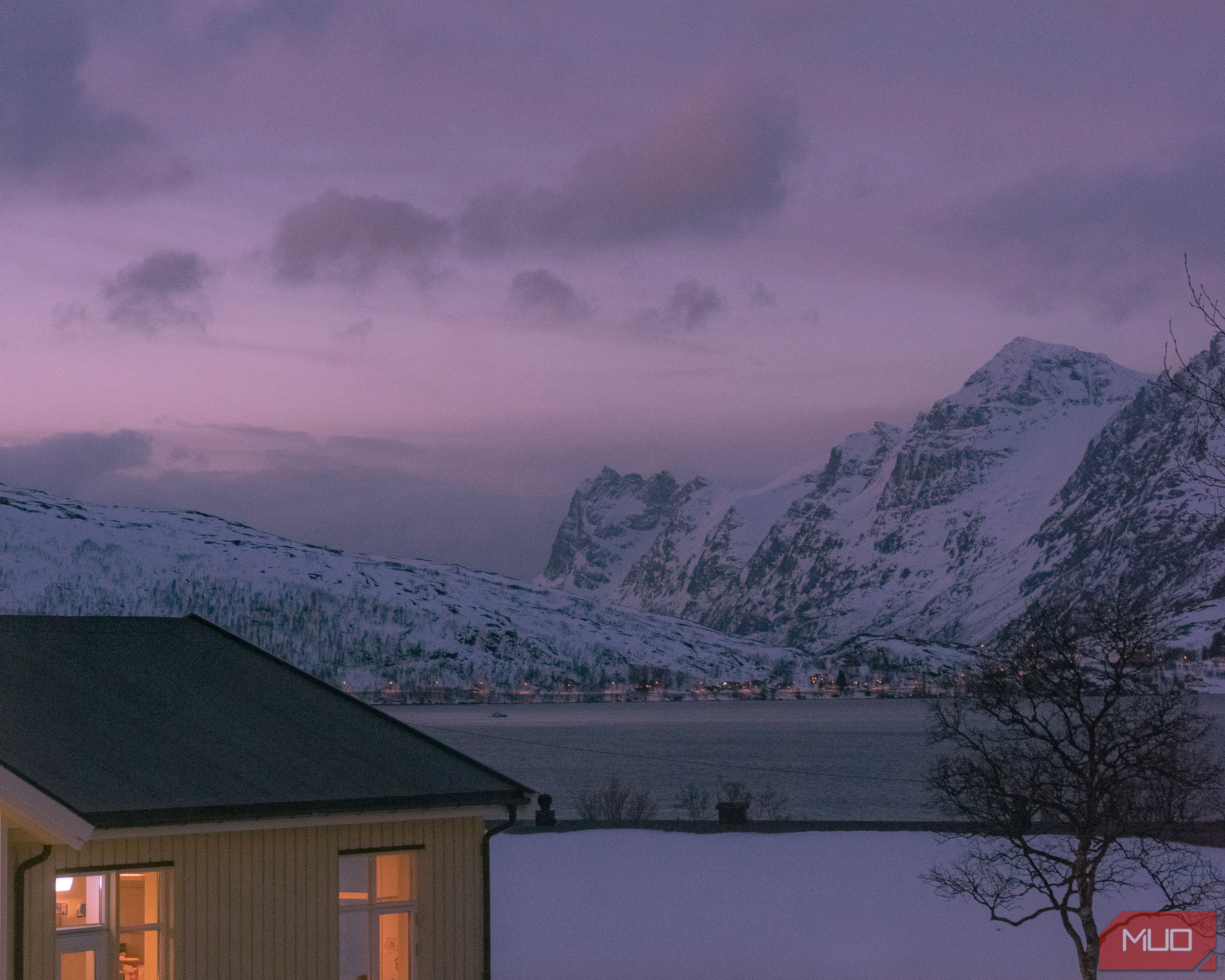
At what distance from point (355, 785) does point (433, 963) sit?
2565mm

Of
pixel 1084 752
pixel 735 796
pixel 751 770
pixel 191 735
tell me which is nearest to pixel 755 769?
pixel 751 770

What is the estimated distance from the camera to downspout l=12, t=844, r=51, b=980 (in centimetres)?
1539

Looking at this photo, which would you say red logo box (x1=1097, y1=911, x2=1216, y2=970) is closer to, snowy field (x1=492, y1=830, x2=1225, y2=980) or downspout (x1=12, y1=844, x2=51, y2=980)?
snowy field (x1=492, y1=830, x2=1225, y2=980)

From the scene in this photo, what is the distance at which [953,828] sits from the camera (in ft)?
140

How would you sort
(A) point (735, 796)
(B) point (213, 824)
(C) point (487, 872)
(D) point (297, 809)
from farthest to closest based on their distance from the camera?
(A) point (735, 796) → (C) point (487, 872) → (D) point (297, 809) → (B) point (213, 824)

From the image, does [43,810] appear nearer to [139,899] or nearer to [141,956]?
[139,899]

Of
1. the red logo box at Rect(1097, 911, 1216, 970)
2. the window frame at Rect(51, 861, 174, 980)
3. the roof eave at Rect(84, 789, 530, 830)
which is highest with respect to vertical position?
the roof eave at Rect(84, 789, 530, 830)

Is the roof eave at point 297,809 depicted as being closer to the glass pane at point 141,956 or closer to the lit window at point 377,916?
the lit window at point 377,916

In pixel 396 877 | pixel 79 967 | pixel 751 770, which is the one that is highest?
pixel 751 770

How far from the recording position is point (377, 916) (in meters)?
18.4

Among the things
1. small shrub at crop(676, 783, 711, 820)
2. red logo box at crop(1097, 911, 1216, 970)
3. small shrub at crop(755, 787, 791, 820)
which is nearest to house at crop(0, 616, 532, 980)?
red logo box at crop(1097, 911, 1216, 970)

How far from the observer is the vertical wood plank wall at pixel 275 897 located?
15844 mm

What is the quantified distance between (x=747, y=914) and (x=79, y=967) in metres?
22.0

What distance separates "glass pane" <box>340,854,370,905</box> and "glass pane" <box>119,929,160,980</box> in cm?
245
